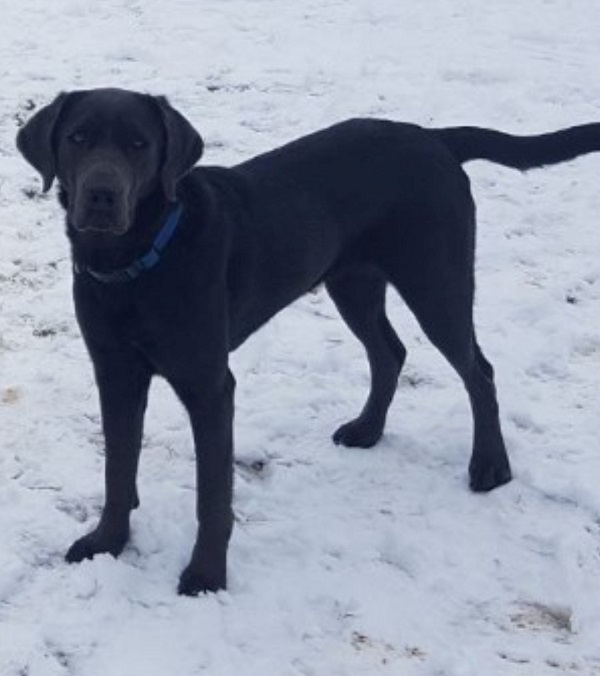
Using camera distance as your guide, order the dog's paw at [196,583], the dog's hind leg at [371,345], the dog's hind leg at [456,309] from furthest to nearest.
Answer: the dog's hind leg at [371,345]
the dog's hind leg at [456,309]
the dog's paw at [196,583]

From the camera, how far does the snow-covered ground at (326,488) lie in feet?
11.6

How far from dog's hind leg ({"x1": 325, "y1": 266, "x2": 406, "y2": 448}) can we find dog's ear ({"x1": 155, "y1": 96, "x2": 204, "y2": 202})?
110 cm

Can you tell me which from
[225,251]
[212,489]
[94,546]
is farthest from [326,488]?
[225,251]

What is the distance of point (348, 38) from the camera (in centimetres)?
A: 898

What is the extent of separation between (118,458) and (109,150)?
3.18 ft

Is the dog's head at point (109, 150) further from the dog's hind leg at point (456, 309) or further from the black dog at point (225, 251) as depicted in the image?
the dog's hind leg at point (456, 309)

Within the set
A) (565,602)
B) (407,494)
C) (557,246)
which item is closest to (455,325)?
(407,494)

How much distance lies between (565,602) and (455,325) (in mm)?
971

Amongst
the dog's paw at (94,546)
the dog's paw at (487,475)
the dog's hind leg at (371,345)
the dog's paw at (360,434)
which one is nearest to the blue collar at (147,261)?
the dog's paw at (94,546)

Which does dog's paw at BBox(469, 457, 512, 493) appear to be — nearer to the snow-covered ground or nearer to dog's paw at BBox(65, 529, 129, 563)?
the snow-covered ground

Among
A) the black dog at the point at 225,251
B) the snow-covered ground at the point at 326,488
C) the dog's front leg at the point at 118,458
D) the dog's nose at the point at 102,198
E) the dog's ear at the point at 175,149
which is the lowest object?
the snow-covered ground at the point at 326,488

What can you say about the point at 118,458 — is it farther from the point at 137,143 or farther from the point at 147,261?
the point at 137,143

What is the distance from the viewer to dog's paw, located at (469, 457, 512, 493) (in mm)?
4301

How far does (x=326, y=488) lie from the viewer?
170 inches
